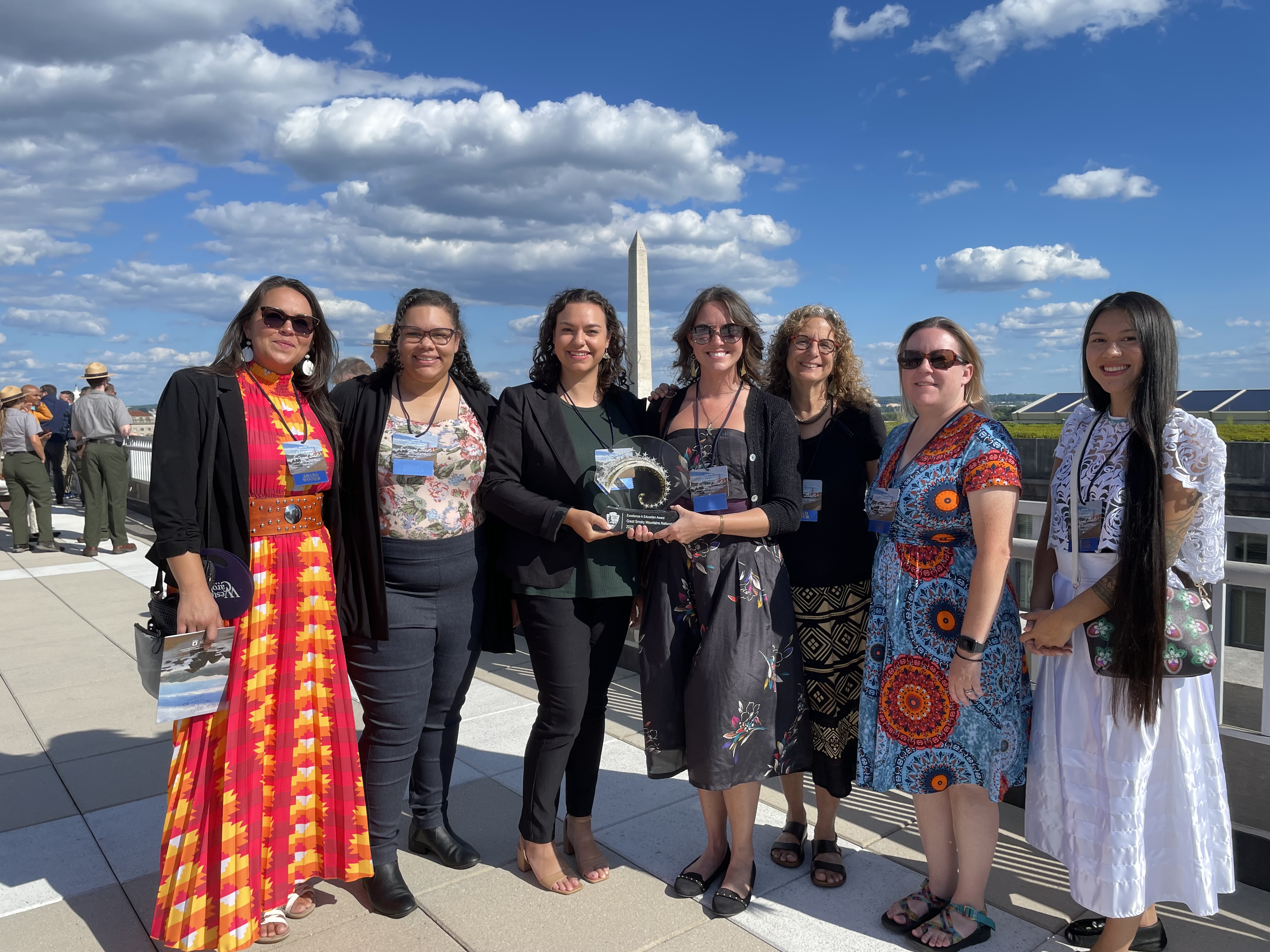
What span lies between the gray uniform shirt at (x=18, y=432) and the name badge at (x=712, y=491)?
1081cm

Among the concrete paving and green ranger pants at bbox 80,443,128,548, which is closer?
the concrete paving

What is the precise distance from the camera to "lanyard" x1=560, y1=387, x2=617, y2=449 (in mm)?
2920

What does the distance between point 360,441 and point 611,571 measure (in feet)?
3.13

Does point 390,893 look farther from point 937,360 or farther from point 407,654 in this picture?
point 937,360

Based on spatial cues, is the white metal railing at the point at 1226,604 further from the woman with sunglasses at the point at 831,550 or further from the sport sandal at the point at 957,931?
the sport sandal at the point at 957,931

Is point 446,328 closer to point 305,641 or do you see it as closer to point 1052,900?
point 305,641

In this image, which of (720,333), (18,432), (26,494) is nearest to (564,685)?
(720,333)

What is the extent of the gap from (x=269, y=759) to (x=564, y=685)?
3.15 ft

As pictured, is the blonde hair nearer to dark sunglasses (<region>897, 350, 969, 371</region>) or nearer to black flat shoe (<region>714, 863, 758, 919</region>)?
dark sunglasses (<region>897, 350, 969, 371</region>)

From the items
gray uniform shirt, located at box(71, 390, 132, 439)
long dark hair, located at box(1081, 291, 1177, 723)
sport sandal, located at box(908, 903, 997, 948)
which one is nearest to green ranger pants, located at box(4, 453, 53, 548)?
gray uniform shirt, located at box(71, 390, 132, 439)

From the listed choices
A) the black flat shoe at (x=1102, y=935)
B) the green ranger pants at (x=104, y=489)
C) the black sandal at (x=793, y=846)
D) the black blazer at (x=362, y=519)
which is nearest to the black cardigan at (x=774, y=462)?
the black blazer at (x=362, y=519)

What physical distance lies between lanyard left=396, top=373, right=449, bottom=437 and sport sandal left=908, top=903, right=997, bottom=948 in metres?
2.29

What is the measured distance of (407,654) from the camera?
9.25 ft

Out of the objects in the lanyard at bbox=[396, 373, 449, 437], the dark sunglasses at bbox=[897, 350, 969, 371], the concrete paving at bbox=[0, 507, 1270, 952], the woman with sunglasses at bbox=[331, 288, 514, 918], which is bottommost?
the concrete paving at bbox=[0, 507, 1270, 952]
